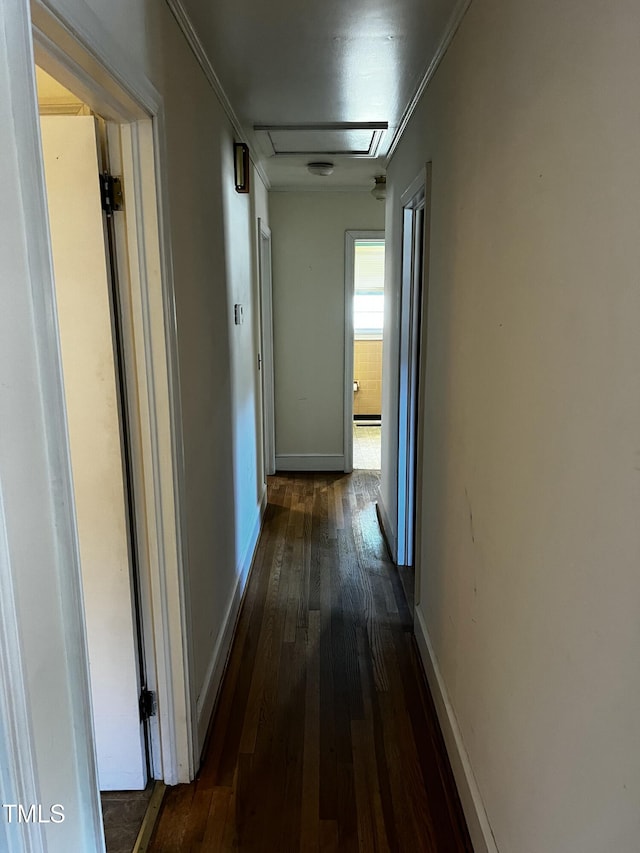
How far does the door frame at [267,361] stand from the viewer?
189 inches

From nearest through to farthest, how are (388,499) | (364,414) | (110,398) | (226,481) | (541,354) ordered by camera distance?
(541,354) → (110,398) → (226,481) → (388,499) → (364,414)

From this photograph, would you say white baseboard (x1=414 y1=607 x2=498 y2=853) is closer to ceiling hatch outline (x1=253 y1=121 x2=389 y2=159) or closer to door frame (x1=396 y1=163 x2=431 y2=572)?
door frame (x1=396 y1=163 x2=431 y2=572)

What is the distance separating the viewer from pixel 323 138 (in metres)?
3.25

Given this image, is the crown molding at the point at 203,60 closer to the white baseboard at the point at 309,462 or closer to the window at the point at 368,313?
the white baseboard at the point at 309,462

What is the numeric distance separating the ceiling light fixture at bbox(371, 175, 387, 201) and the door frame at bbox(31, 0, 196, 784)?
3.04m

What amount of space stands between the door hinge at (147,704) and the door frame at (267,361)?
292 cm

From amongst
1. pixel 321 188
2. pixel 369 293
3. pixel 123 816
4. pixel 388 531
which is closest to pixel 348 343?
pixel 321 188

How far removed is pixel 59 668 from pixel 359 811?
4.26 ft

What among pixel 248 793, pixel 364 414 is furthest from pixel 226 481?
pixel 364 414

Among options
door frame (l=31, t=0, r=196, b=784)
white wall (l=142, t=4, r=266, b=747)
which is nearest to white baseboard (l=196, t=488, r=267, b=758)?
white wall (l=142, t=4, r=266, b=747)

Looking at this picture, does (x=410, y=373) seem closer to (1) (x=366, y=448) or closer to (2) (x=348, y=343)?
(2) (x=348, y=343)

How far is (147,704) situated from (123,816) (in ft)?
1.06

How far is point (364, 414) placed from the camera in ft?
23.8

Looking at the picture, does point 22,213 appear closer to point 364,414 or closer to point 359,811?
point 359,811
